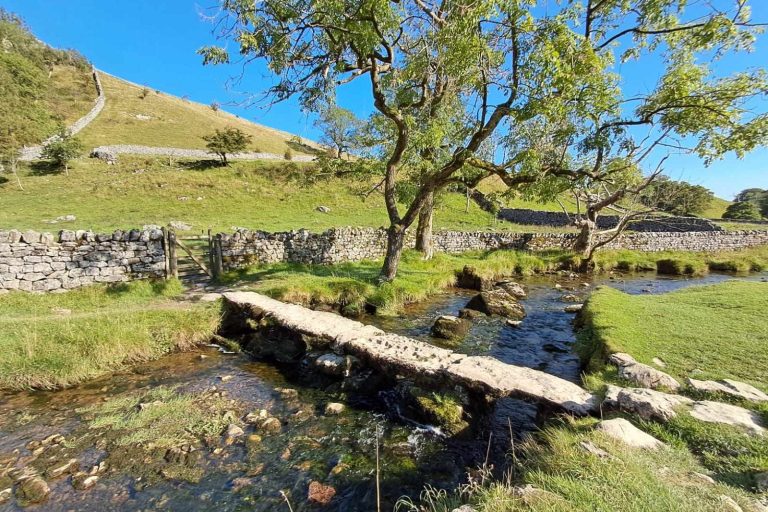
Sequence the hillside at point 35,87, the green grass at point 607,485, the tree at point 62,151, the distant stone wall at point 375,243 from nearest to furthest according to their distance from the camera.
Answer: the green grass at point 607,485 → the distant stone wall at point 375,243 → the hillside at point 35,87 → the tree at point 62,151

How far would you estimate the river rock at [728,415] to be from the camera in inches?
165

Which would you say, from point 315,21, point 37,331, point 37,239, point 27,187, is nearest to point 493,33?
point 315,21

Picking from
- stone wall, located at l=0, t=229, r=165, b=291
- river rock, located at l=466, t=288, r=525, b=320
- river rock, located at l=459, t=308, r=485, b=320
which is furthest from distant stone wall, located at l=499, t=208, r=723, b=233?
stone wall, located at l=0, t=229, r=165, b=291

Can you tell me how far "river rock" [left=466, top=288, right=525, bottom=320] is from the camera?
12945 mm

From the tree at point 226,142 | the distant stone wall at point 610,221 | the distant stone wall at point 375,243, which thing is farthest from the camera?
the tree at point 226,142

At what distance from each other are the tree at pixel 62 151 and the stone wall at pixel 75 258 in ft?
114

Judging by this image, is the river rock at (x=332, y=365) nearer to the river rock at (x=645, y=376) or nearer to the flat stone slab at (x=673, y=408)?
the flat stone slab at (x=673, y=408)

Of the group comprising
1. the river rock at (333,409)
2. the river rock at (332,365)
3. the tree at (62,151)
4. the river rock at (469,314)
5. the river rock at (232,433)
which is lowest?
the river rock at (232,433)

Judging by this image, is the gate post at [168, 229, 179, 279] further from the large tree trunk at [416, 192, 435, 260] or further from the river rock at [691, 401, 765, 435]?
the river rock at [691, 401, 765, 435]

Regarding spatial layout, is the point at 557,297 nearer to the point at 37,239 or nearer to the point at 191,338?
the point at 191,338

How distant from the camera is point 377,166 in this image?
15883 millimetres

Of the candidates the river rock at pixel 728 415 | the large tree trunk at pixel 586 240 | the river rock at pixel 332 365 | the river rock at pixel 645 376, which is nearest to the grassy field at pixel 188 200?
the large tree trunk at pixel 586 240

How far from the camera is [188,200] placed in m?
32.3

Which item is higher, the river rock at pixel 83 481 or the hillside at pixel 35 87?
the hillside at pixel 35 87
